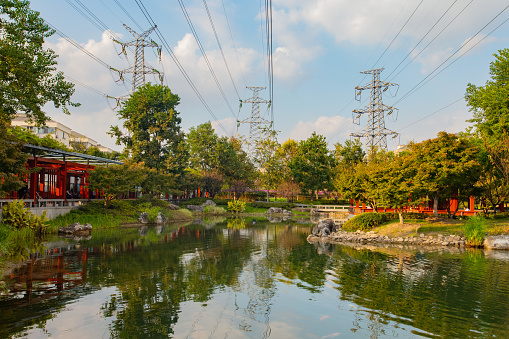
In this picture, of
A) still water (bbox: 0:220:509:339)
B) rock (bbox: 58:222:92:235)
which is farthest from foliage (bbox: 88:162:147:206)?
still water (bbox: 0:220:509:339)

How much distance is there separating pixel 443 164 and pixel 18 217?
2974 cm

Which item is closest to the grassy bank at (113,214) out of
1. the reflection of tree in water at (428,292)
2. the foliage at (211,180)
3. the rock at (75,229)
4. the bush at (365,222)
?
the rock at (75,229)

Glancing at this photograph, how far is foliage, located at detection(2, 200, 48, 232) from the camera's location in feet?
66.0

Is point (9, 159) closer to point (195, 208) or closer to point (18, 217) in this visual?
point (18, 217)

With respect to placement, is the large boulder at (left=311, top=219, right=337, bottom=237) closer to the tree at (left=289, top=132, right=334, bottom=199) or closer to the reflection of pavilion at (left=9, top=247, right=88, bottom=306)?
the reflection of pavilion at (left=9, top=247, right=88, bottom=306)

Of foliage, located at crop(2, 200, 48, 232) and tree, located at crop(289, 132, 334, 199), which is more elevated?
tree, located at crop(289, 132, 334, 199)

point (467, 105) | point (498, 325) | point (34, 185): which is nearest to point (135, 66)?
point (34, 185)

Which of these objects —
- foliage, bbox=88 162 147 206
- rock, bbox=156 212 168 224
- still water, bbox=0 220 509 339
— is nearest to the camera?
still water, bbox=0 220 509 339

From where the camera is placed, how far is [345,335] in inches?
323

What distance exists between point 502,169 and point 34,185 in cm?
3781

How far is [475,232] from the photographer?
21.3m

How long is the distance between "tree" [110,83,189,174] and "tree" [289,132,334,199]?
71.4 feet

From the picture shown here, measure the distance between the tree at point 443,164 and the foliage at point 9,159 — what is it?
2582cm

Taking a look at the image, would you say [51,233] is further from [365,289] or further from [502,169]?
[502,169]
